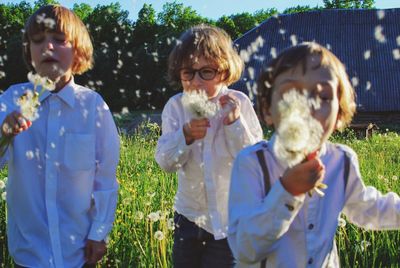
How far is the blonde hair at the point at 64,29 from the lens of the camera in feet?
8.30

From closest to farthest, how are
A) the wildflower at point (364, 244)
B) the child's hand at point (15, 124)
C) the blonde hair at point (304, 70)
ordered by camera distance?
the blonde hair at point (304, 70)
the child's hand at point (15, 124)
the wildflower at point (364, 244)

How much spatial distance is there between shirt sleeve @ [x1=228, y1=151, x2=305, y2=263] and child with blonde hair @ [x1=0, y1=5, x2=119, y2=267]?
0.88 meters

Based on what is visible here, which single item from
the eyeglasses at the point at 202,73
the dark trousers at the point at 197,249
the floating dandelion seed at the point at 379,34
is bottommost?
the dark trousers at the point at 197,249

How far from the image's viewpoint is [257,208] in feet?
5.73

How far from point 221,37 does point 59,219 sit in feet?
3.60

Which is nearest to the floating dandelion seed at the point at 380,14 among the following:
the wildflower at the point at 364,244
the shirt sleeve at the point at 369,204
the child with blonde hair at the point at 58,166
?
the wildflower at the point at 364,244

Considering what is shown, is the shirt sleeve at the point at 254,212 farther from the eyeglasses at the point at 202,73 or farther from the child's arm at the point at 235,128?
the eyeglasses at the point at 202,73

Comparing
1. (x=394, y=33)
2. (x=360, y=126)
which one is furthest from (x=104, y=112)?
(x=394, y=33)

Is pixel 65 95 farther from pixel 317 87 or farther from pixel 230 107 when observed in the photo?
pixel 317 87

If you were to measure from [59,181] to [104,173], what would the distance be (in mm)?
193

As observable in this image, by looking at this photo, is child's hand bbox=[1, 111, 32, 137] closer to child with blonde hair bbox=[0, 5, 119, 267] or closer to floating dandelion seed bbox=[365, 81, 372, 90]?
child with blonde hair bbox=[0, 5, 119, 267]

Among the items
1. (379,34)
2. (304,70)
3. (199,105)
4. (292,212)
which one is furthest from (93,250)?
(379,34)

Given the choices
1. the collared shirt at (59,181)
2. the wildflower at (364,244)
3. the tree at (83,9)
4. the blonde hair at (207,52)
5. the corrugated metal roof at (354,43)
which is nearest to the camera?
the collared shirt at (59,181)

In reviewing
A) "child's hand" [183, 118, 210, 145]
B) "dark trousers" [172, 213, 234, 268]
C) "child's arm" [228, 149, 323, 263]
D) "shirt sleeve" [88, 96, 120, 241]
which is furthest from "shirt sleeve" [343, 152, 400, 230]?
"shirt sleeve" [88, 96, 120, 241]
